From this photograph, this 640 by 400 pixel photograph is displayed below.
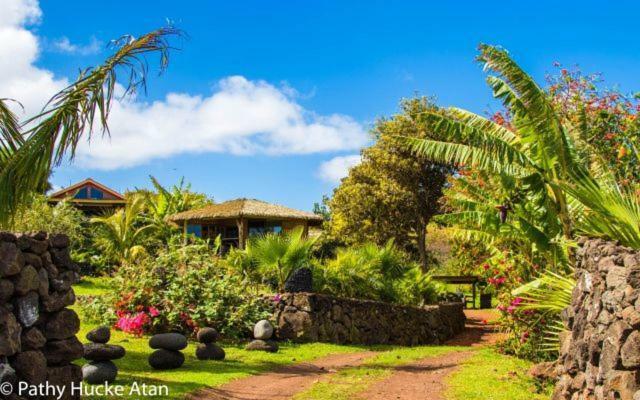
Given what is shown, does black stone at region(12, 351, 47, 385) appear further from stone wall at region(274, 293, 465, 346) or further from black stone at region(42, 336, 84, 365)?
stone wall at region(274, 293, 465, 346)

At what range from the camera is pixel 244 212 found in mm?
27359

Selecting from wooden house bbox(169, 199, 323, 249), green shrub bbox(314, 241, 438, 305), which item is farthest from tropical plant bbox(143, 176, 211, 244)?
green shrub bbox(314, 241, 438, 305)

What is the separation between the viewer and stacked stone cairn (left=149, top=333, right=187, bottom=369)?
9.87 metres

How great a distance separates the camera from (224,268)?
53.7 feet

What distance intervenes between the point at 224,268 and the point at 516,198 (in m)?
7.44

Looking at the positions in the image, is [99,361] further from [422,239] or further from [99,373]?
[422,239]

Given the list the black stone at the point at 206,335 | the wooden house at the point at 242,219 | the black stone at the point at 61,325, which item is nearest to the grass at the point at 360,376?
the black stone at the point at 206,335

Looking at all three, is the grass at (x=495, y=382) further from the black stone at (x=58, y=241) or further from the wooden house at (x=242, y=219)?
the wooden house at (x=242, y=219)

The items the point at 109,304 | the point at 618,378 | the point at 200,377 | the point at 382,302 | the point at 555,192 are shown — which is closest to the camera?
the point at 618,378

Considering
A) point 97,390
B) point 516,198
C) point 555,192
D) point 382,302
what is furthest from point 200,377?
point 382,302

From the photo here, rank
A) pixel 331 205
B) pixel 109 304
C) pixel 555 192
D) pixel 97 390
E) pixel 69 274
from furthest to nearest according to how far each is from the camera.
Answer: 1. pixel 331 205
2. pixel 109 304
3. pixel 555 192
4. pixel 97 390
5. pixel 69 274

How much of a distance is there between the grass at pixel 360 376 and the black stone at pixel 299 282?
257cm

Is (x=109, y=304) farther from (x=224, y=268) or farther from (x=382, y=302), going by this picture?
(x=382, y=302)

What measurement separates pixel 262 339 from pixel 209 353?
2027 mm
